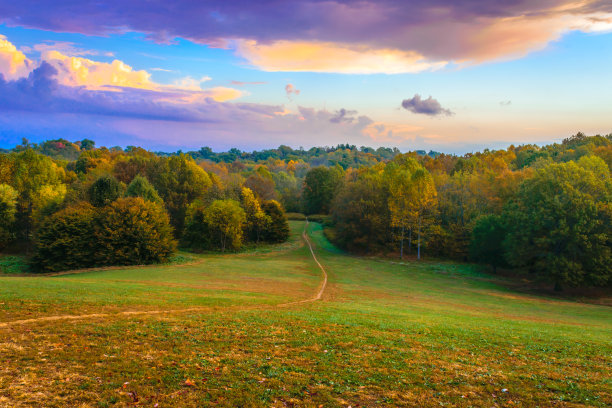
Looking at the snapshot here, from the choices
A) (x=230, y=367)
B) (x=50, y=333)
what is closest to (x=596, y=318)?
(x=230, y=367)

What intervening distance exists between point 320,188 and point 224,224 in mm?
53670

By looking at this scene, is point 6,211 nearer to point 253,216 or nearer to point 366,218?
point 253,216

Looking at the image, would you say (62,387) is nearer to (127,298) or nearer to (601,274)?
(127,298)

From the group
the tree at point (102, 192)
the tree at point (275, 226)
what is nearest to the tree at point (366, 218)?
the tree at point (275, 226)

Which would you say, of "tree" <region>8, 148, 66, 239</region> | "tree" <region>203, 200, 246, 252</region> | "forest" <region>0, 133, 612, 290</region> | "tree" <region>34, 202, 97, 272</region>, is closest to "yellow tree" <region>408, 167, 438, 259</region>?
"forest" <region>0, 133, 612, 290</region>

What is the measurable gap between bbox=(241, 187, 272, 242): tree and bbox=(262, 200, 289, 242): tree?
1.01m

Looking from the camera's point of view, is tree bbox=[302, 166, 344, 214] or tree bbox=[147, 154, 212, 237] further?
tree bbox=[302, 166, 344, 214]

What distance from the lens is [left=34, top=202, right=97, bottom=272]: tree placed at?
43.2 m

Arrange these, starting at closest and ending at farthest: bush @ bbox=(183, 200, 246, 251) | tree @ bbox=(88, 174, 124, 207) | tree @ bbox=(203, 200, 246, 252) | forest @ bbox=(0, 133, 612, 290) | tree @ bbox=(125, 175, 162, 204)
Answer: forest @ bbox=(0, 133, 612, 290), tree @ bbox=(88, 174, 124, 207), tree @ bbox=(125, 175, 162, 204), tree @ bbox=(203, 200, 246, 252), bush @ bbox=(183, 200, 246, 251)

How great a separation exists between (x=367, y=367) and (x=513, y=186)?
202 ft

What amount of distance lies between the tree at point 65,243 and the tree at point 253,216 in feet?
108

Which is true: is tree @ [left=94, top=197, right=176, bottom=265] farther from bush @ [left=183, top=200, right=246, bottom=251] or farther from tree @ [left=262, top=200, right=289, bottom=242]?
tree @ [left=262, top=200, right=289, bottom=242]

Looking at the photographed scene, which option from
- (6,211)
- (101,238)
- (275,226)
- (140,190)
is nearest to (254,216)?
(275,226)

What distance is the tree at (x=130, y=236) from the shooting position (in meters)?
45.1
